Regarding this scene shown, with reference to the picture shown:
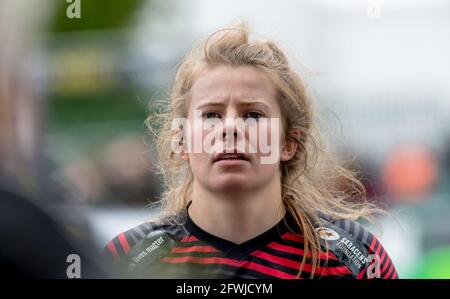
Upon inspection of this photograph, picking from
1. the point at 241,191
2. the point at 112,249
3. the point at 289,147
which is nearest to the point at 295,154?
A: the point at 289,147

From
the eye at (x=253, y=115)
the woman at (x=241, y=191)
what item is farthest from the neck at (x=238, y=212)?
the eye at (x=253, y=115)

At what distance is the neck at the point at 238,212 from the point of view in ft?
4.44

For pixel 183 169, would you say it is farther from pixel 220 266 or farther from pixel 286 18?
pixel 286 18

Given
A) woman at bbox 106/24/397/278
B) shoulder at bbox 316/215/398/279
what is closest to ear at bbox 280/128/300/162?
woman at bbox 106/24/397/278

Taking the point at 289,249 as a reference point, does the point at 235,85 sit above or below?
above

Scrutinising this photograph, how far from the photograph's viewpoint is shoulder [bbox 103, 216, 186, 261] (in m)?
1.38

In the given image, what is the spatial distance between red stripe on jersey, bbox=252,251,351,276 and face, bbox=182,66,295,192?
Result: 0.37ft

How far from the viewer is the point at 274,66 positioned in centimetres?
138

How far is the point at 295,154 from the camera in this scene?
4.65ft

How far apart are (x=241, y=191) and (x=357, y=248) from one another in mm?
220

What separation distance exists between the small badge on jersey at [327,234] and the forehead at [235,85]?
226 millimetres

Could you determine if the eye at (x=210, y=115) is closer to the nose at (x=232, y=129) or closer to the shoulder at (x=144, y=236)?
the nose at (x=232, y=129)

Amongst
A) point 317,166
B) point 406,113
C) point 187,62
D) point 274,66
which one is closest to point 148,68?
point 187,62

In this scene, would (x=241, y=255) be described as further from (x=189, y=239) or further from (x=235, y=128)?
(x=235, y=128)
